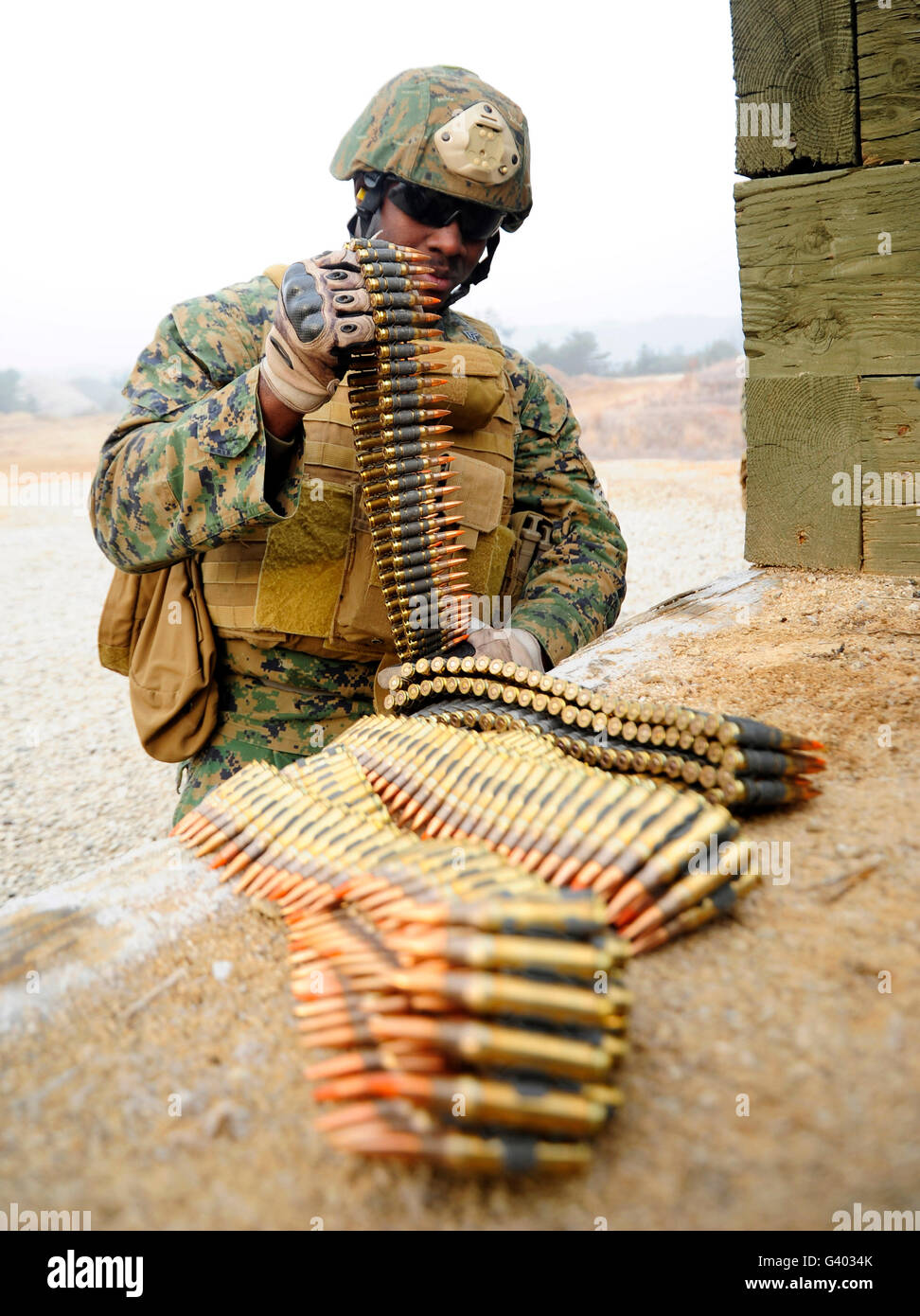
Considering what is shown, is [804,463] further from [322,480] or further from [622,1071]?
[622,1071]

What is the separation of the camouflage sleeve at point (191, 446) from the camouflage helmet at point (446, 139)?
699 millimetres

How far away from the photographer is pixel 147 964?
5.31 ft

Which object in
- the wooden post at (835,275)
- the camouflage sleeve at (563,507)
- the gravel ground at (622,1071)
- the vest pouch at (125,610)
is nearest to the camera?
the gravel ground at (622,1071)

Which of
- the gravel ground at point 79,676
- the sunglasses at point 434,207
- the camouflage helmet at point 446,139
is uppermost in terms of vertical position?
the camouflage helmet at point 446,139

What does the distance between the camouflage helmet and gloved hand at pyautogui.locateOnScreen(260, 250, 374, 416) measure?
37.2 inches

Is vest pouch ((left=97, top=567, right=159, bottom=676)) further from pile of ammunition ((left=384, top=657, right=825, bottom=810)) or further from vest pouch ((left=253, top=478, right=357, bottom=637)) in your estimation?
pile of ammunition ((left=384, top=657, right=825, bottom=810))

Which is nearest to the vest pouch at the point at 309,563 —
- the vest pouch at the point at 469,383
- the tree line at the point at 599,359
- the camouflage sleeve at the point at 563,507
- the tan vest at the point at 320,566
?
the tan vest at the point at 320,566

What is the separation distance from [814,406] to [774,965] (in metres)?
2.93

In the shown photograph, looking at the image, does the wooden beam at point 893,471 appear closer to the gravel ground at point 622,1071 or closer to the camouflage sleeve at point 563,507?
the camouflage sleeve at point 563,507

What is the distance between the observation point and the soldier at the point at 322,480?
3.20 m

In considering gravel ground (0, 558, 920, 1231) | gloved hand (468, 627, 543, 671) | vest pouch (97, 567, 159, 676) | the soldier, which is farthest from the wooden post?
vest pouch (97, 567, 159, 676)

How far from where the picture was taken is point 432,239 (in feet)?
12.5

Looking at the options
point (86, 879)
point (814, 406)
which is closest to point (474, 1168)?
point (86, 879)

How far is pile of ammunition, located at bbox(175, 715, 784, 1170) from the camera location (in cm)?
115
